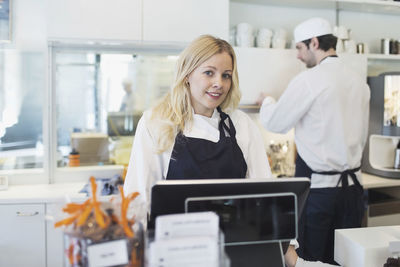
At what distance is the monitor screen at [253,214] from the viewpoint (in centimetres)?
85

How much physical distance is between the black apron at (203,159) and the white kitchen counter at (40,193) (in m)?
0.99

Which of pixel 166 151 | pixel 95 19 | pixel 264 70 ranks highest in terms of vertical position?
pixel 95 19

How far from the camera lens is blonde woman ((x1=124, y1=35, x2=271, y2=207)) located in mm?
1458

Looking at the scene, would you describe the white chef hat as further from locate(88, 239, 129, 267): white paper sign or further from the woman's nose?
locate(88, 239, 129, 267): white paper sign

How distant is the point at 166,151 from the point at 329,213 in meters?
1.26

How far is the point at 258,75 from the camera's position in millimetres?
2713

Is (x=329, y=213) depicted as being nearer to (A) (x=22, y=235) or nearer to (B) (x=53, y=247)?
(B) (x=53, y=247)

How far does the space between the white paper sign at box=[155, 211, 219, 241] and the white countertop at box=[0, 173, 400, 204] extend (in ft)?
4.67

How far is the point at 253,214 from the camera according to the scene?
0.85 meters

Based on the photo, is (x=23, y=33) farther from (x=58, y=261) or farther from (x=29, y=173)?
(x=58, y=261)

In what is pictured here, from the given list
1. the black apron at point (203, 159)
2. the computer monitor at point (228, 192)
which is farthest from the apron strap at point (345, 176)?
the computer monitor at point (228, 192)

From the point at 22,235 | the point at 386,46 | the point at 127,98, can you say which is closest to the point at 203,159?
the point at 22,235

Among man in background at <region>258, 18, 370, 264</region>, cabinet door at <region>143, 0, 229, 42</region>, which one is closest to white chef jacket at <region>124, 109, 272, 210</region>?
man in background at <region>258, 18, 370, 264</region>

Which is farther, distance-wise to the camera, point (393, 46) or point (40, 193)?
point (393, 46)
